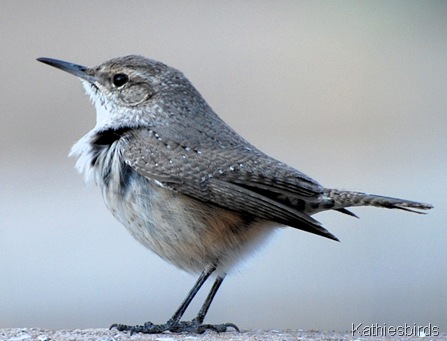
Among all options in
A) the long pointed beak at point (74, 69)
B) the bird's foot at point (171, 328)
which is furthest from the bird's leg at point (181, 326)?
the long pointed beak at point (74, 69)

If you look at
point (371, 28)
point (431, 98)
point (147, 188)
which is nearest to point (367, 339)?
point (147, 188)

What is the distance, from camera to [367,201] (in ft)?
22.1

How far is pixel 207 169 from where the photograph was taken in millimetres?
6770

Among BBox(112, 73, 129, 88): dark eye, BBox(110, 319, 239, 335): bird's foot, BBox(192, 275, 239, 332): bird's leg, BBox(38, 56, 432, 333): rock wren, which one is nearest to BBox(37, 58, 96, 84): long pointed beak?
BBox(112, 73, 129, 88): dark eye

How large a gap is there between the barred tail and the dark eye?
1.59 meters

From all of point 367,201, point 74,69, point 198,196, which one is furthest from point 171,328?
point 74,69

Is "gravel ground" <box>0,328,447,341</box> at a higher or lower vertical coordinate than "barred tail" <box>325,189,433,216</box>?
lower

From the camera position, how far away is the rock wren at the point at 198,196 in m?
6.67

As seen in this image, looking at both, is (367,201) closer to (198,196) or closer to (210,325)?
(198,196)

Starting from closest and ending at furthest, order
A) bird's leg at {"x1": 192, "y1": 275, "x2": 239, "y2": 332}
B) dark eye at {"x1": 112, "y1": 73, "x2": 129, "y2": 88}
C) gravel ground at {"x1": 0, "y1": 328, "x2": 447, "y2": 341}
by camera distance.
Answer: gravel ground at {"x1": 0, "y1": 328, "x2": 447, "y2": 341} → bird's leg at {"x1": 192, "y1": 275, "x2": 239, "y2": 332} → dark eye at {"x1": 112, "y1": 73, "x2": 129, "y2": 88}

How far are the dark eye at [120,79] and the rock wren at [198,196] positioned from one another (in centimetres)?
41

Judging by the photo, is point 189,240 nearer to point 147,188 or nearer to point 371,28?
point 147,188

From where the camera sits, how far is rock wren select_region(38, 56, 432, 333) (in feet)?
21.9

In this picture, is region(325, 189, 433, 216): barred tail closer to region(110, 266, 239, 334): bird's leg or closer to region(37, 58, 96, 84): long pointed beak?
region(110, 266, 239, 334): bird's leg
